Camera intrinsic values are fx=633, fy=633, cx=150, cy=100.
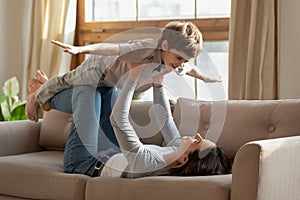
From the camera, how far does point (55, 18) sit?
4918 mm

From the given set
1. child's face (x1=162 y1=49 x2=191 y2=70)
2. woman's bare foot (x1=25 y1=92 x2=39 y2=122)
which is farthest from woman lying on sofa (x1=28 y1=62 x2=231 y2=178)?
woman's bare foot (x1=25 y1=92 x2=39 y2=122)

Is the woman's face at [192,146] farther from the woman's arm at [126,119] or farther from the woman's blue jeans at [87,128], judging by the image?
the woman's blue jeans at [87,128]

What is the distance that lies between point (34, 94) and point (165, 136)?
753 millimetres

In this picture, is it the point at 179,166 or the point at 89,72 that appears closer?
the point at 179,166

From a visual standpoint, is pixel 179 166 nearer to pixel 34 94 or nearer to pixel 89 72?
pixel 89 72

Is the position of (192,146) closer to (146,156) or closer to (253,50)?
(146,156)

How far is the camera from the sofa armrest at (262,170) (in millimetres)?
2461

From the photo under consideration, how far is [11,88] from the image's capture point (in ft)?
15.9

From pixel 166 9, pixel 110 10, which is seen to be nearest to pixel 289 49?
pixel 166 9

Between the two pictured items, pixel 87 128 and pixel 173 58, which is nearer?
pixel 173 58

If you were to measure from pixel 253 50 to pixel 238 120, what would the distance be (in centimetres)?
90

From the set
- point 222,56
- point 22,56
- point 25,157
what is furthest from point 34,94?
point 22,56

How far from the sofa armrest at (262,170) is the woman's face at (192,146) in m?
0.31

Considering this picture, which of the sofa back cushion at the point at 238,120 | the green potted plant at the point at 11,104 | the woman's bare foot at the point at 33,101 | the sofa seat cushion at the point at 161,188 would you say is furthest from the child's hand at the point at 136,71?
the green potted plant at the point at 11,104
